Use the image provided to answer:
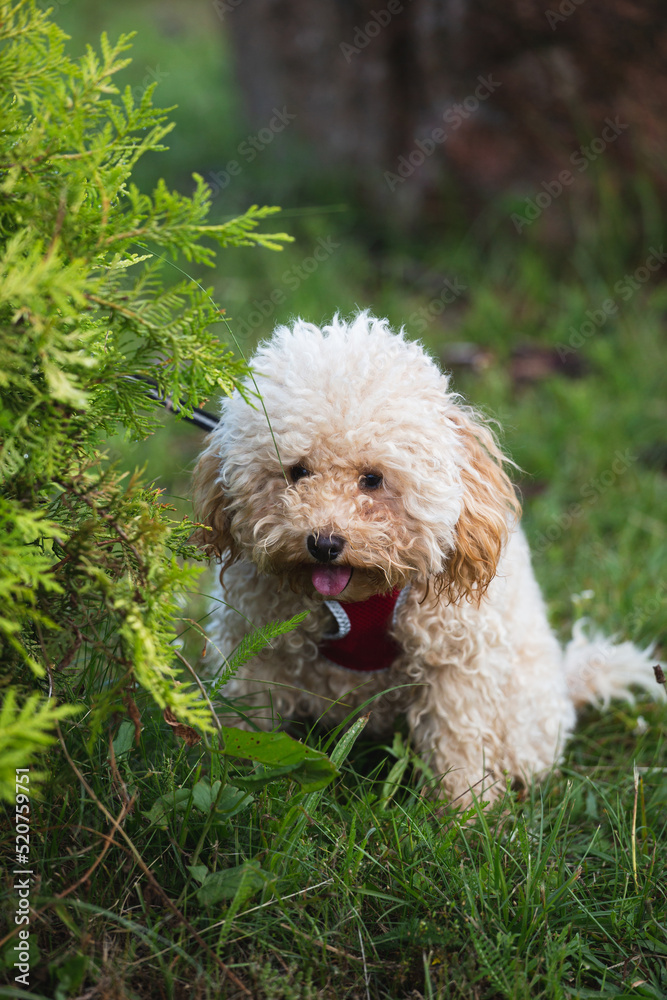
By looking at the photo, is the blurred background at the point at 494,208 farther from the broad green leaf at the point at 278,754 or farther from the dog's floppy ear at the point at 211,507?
the broad green leaf at the point at 278,754

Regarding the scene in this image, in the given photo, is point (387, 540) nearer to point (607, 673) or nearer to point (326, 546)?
point (326, 546)

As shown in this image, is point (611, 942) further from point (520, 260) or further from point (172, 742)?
point (520, 260)

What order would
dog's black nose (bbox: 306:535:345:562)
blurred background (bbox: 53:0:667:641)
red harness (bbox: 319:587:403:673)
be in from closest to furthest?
1. dog's black nose (bbox: 306:535:345:562)
2. red harness (bbox: 319:587:403:673)
3. blurred background (bbox: 53:0:667:641)

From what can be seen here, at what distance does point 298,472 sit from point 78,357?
0.79 m

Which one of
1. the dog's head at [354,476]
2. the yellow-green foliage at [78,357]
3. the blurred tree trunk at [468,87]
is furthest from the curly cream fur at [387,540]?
the blurred tree trunk at [468,87]

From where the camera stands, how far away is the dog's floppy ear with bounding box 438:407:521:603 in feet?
7.12

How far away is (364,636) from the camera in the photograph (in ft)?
7.58

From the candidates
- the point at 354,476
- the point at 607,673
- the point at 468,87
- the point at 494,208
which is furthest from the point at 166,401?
the point at 468,87

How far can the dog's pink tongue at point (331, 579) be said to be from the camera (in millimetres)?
2064

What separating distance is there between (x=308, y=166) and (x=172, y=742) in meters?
5.25

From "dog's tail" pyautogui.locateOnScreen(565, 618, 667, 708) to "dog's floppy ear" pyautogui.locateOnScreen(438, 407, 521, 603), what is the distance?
3.02 ft

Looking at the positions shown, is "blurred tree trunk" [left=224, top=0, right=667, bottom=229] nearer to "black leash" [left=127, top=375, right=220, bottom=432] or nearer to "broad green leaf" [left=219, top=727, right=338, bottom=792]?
"black leash" [left=127, top=375, right=220, bottom=432]

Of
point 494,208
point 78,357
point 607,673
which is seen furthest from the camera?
point 494,208

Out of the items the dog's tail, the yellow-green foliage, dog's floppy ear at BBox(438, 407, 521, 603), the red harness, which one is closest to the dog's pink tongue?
the red harness
